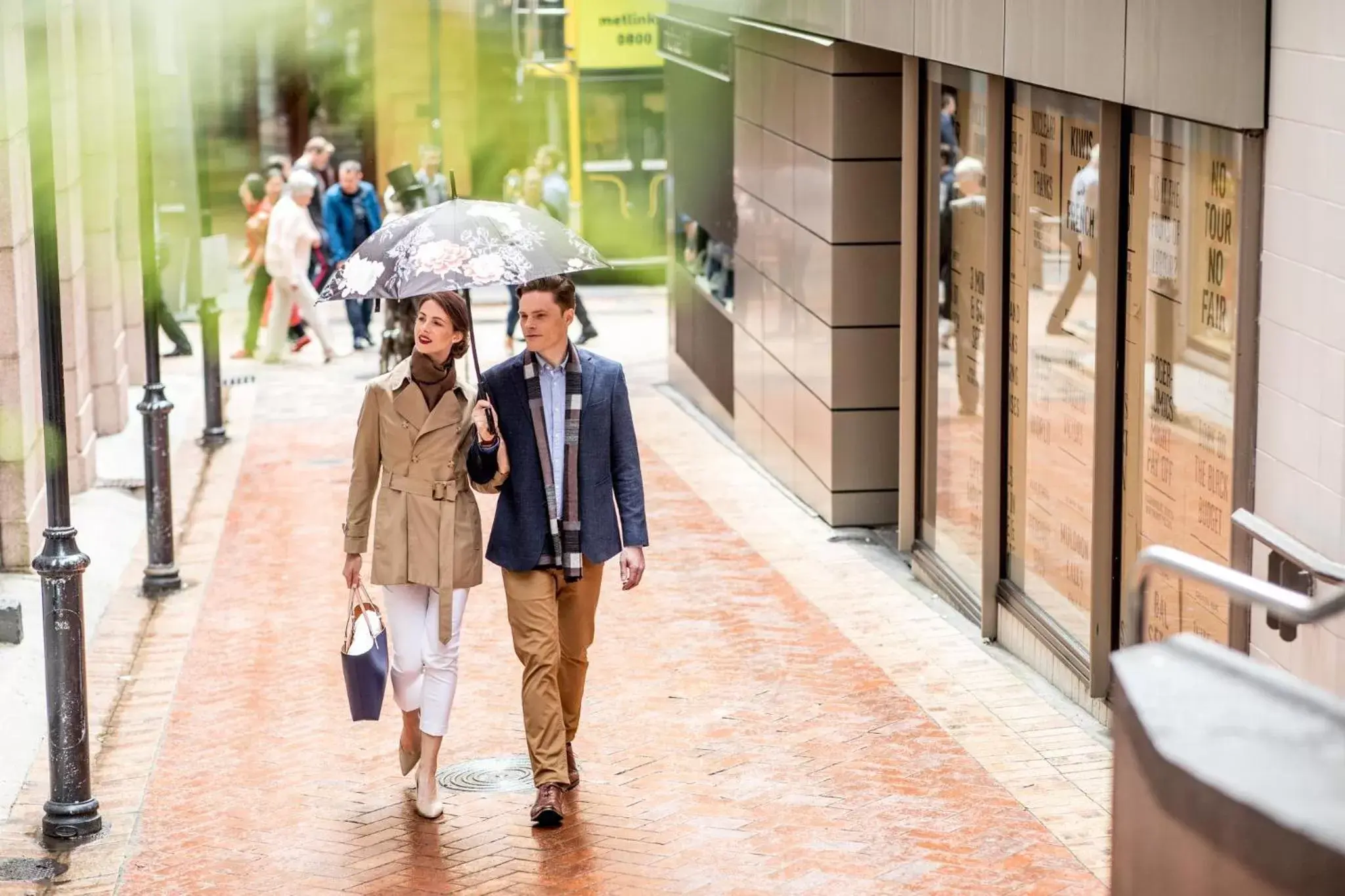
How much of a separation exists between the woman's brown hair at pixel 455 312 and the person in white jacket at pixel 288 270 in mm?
12936

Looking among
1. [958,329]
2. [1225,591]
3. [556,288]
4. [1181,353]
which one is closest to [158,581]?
[958,329]

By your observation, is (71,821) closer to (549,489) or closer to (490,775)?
(490,775)

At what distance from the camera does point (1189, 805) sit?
13.9ft

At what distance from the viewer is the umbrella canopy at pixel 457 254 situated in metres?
6.85

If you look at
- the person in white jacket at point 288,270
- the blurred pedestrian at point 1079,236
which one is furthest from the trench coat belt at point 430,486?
the person in white jacket at point 288,270

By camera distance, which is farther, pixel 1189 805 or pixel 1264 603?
pixel 1264 603

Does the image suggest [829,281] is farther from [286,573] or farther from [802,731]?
[802,731]

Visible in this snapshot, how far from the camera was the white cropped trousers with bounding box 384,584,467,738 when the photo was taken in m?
7.28

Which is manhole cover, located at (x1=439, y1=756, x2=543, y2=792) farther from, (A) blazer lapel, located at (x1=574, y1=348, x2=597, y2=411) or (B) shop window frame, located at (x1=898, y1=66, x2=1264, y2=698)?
(B) shop window frame, located at (x1=898, y1=66, x2=1264, y2=698)

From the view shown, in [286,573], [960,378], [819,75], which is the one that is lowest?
[286,573]

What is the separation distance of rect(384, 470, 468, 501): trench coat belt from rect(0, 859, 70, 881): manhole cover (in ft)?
5.61

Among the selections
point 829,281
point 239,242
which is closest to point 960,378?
point 829,281

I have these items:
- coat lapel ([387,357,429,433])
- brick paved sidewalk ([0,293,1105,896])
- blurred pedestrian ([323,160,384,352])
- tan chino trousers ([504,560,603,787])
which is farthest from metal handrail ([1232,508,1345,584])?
blurred pedestrian ([323,160,384,352])

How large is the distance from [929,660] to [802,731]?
131 cm
